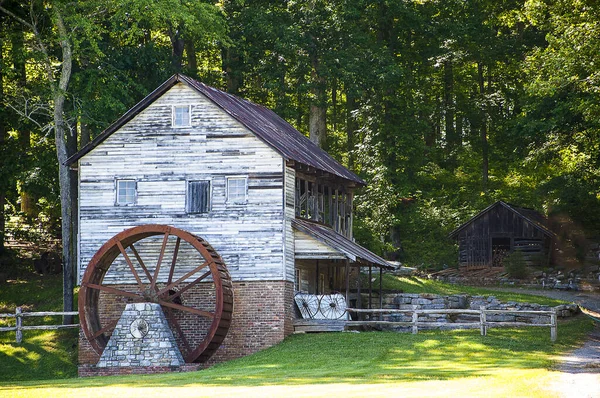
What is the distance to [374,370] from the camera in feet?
77.3

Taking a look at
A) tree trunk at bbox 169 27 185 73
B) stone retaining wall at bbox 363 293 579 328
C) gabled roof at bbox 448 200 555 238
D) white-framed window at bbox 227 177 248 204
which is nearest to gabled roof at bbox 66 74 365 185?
white-framed window at bbox 227 177 248 204

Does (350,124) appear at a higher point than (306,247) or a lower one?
higher

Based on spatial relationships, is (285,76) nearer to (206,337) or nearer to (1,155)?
(1,155)

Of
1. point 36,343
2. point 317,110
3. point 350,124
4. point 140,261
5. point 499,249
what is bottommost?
point 36,343

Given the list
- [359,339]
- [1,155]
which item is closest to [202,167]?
[359,339]

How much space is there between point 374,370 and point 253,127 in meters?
11.1

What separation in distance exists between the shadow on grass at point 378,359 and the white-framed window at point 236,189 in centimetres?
430

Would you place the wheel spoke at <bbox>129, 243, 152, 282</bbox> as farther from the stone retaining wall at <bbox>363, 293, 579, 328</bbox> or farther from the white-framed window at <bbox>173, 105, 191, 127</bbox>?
the stone retaining wall at <bbox>363, 293, 579, 328</bbox>

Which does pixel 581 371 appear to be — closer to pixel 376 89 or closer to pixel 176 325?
pixel 176 325

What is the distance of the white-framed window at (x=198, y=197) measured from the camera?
32.7 metres

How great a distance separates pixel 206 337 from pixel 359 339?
4.36 m

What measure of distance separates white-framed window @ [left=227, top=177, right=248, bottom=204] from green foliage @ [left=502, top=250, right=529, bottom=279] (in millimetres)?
18705

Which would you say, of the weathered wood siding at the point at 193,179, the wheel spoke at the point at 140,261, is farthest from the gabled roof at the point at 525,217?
the wheel spoke at the point at 140,261

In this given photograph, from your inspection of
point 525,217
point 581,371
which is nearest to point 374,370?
point 581,371
